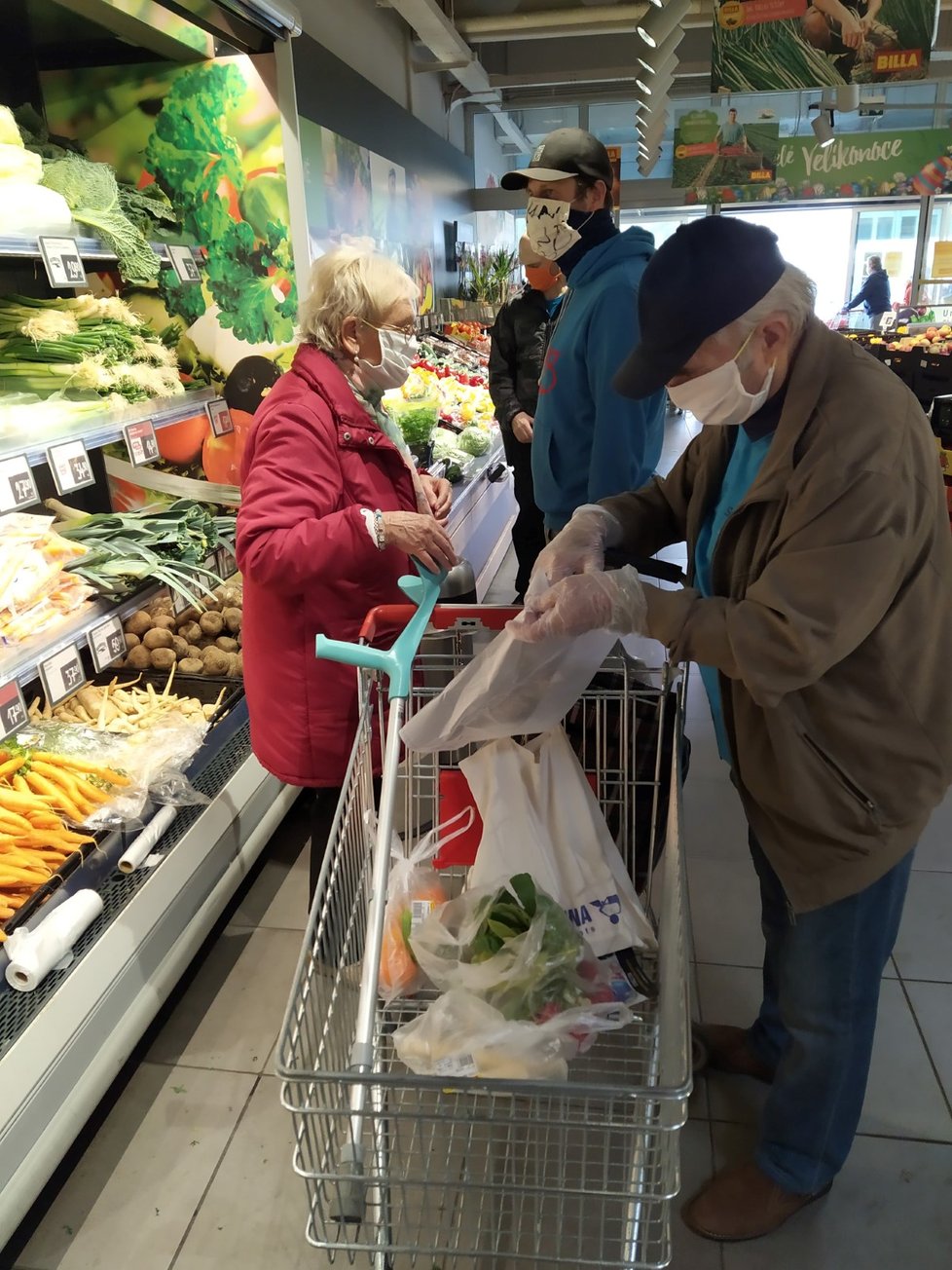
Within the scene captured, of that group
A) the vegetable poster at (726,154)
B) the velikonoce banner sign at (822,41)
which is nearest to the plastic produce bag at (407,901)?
the velikonoce banner sign at (822,41)

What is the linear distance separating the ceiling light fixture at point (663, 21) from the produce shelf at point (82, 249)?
345 centimetres

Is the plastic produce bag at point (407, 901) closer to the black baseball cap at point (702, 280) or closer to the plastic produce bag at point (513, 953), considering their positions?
the plastic produce bag at point (513, 953)

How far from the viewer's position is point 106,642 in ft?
8.23

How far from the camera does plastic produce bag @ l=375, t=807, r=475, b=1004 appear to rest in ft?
4.85

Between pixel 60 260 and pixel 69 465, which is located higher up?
pixel 60 260

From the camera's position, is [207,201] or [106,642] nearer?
[106,642]

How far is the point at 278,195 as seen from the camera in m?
2.83

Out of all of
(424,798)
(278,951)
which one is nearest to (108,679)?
(278,951)

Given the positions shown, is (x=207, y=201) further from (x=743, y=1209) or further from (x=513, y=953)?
(x=743, y=1209)

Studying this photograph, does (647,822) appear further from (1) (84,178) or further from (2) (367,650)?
(1) (84,178)

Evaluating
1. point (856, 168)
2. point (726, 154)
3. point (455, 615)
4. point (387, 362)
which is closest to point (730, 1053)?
point (455, 615)

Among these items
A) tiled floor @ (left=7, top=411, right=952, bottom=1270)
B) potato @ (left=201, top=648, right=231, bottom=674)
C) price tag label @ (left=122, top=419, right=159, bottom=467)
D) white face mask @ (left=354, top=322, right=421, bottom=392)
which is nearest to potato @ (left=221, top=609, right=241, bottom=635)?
potato @ (left=201, top=648, right=231, bottom=674)

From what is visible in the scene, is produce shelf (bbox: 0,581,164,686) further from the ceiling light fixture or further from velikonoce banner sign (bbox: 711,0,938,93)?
velikonoce banner sign (bbox: 711,0,938,93)

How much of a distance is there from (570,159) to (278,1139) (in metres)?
2.73
